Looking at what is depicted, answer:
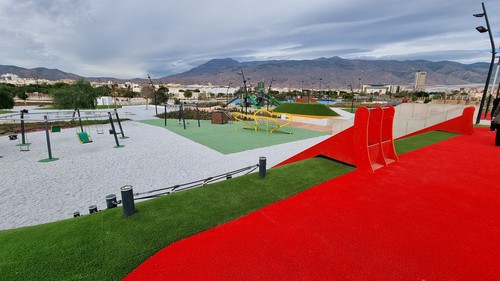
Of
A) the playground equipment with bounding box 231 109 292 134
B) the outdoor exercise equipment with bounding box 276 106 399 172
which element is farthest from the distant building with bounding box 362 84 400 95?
the outdoor exercise equipment with bounding box 276 106 399 172

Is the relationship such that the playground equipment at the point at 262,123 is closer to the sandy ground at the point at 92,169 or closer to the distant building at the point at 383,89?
the sandy ground at the point at 92,169

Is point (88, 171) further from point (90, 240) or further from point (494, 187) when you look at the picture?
point (494, 187)

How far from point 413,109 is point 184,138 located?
15.6 metres

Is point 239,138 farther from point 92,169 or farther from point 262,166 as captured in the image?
point 262,166

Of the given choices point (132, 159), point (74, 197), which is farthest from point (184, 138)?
point (74, 197)

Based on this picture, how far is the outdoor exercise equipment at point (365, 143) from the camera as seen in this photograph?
5.16 metres

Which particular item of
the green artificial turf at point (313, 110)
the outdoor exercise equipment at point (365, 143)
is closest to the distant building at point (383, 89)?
the green artificial turf at point (313, 110)

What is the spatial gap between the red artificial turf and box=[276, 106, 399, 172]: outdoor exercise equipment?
0.88 metres

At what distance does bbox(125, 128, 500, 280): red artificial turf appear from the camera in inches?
94.5

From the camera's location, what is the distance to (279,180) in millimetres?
4938

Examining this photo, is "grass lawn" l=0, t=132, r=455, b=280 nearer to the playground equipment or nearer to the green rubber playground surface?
the green rubber playground surface

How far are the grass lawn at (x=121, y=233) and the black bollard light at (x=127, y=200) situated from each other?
10 centimetres

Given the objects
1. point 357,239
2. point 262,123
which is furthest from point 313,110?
point 357,239

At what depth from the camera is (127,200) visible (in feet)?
11.3
